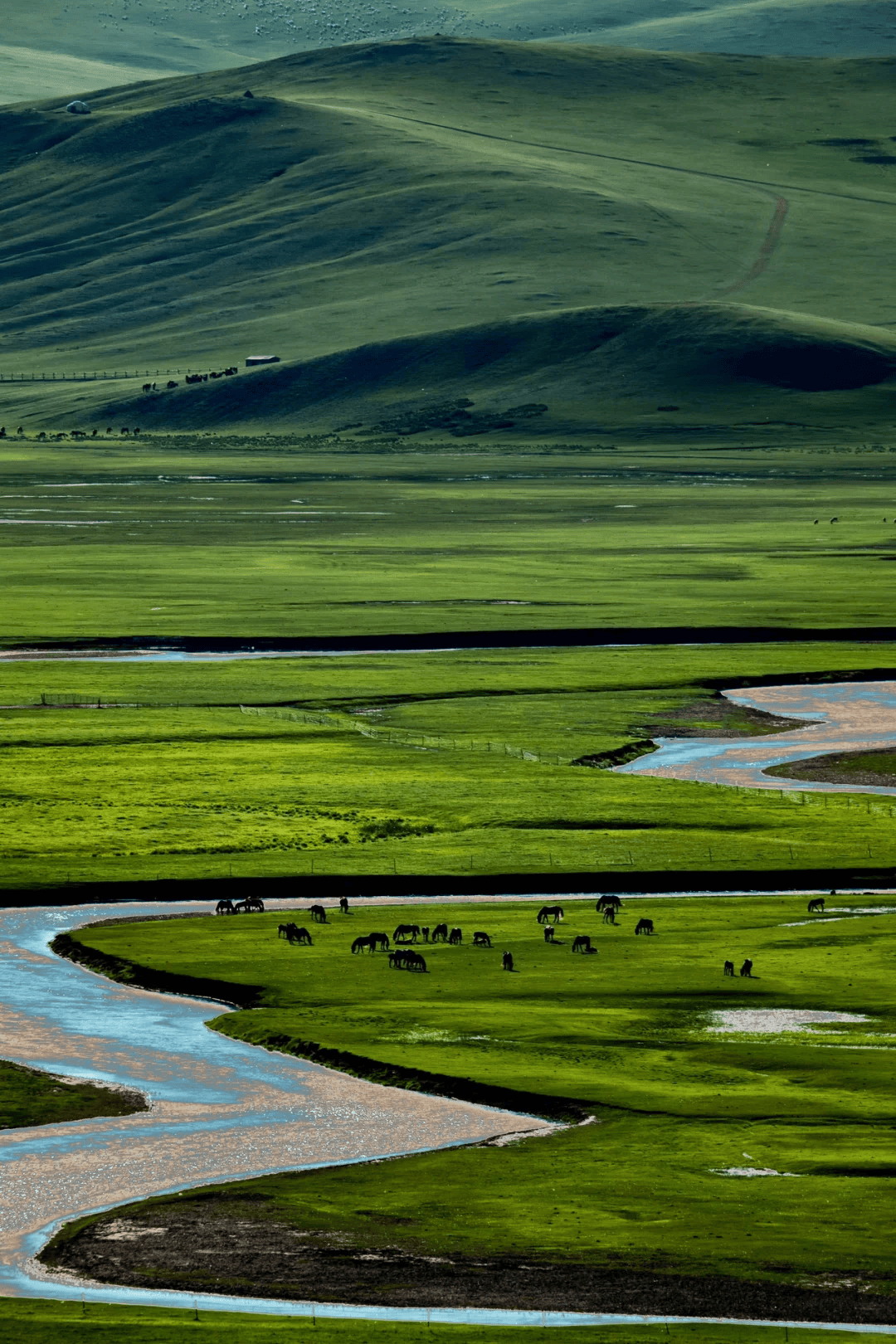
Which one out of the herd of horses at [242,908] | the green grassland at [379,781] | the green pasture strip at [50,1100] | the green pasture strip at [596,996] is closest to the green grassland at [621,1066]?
the green pasture strip at [596,996]

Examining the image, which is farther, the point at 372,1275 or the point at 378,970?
the point at 378,970

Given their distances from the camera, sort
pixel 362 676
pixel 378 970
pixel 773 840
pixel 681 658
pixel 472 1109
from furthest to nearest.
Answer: pixel 681 658, pixel 362 676, pixel 773 840, pixel 378 970, pixel 472 1109

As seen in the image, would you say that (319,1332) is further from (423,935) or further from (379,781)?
(379,781)

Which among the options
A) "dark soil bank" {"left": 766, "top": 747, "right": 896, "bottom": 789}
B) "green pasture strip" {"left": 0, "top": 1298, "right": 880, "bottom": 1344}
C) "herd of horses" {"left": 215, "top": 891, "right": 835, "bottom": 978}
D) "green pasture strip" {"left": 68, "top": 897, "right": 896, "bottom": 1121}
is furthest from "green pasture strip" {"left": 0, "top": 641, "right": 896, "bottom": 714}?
"green pasture strip" {"left": 0, "top": 1298, "right": 880, "bottom": 1344}

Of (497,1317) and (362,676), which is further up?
(497,1317)

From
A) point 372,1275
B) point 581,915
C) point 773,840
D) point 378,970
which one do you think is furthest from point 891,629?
point 372,1275

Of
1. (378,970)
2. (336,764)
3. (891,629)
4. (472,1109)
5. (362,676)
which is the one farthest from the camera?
(891,629)

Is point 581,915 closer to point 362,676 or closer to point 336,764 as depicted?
point 336,764

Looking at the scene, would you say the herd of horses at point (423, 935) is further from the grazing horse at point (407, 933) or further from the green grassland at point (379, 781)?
the green grassland at point (379, 781)
